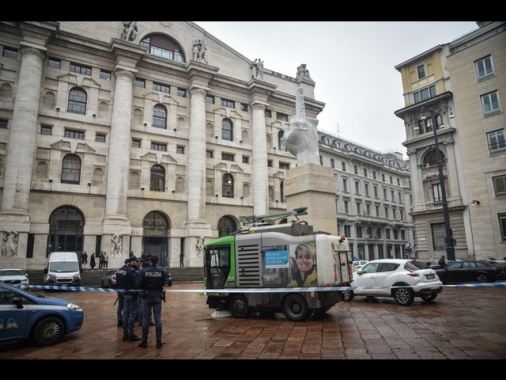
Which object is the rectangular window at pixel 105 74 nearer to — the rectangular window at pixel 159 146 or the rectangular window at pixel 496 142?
the rectangular window at pixel 159 146

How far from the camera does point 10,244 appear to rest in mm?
23656

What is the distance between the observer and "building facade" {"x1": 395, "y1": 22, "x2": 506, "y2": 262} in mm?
26266

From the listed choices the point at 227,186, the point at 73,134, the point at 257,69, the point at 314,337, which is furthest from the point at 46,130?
the point at 314,337

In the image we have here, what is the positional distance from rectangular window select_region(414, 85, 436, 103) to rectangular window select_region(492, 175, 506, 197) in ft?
36.6

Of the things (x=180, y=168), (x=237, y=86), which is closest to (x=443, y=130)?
(x=237, y=86)

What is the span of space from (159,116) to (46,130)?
980 cm

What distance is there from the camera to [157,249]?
30641 mm

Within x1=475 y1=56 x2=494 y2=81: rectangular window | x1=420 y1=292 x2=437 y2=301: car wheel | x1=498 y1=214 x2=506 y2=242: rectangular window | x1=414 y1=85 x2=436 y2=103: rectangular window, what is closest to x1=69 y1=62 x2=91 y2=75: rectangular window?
x1=420 y1=292 x2=437 y2=301: car wheel

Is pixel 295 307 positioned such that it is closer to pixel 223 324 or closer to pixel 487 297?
pixel 223 324

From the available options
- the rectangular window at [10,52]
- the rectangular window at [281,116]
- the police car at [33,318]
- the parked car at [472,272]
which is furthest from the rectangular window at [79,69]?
the parked car at [472,272]
